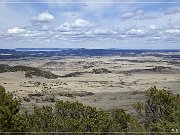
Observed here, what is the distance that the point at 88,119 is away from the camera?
3703 centimetres

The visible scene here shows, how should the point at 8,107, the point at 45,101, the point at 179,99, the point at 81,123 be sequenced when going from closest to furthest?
1. the point at 8,107
2. the point at 81,123
3. the point at 179,99
4. the point at 45,101

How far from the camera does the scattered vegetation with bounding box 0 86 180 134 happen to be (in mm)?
31750

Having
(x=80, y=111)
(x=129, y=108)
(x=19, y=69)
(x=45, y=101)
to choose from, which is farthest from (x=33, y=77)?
(x=80, y=111)

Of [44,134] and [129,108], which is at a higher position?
[44,134]

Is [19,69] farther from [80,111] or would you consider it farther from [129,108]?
[80,111]

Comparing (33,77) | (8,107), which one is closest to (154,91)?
(8,107)

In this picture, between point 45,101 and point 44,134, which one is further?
point 45,101

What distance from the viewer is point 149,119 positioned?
4256 cm

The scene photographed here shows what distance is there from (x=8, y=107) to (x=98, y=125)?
30.0 ft

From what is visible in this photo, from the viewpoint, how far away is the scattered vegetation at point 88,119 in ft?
104

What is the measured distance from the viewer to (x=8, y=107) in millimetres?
32312

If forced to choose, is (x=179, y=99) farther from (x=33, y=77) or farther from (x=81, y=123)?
(x=33, y=77)

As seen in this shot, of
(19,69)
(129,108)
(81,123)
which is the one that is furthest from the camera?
(19,69)

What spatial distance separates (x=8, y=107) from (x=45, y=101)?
54.9m
